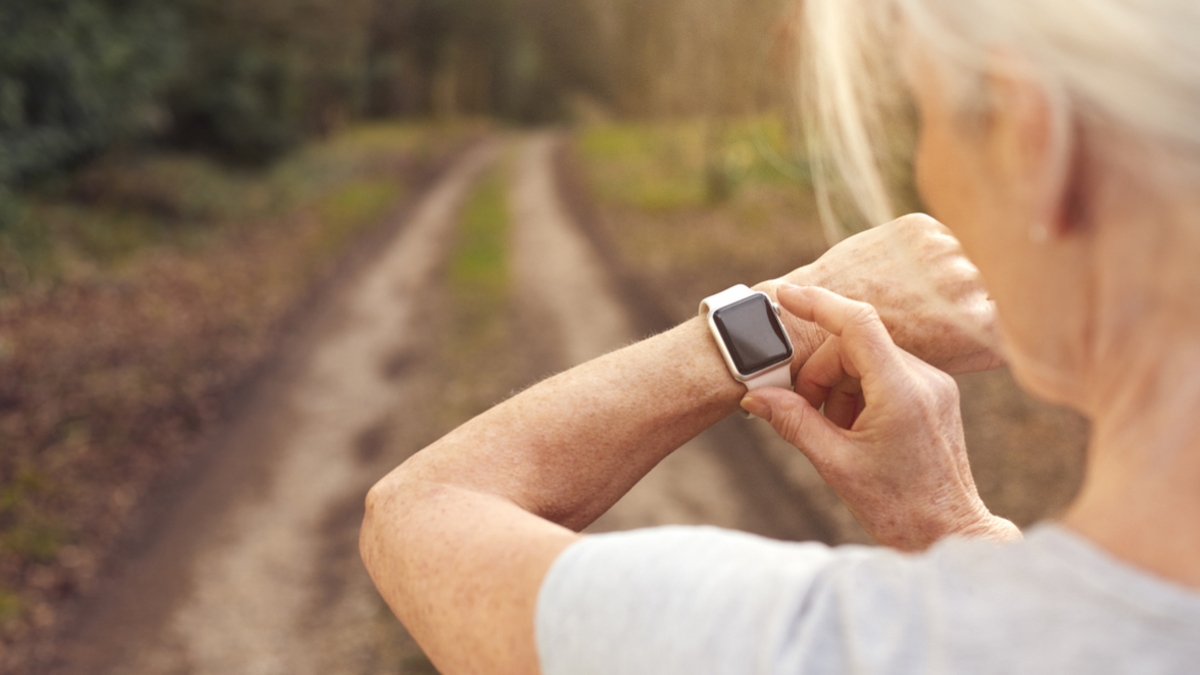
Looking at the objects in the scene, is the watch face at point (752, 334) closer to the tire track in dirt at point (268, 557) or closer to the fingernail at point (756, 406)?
the fingernail at point (756, 406)

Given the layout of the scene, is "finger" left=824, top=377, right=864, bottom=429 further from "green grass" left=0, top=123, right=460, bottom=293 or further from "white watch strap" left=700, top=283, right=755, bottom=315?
"green grass" left=0, top=123, right=460, bottom=293

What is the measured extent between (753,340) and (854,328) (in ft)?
0.80

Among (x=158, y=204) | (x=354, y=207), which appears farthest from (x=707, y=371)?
(x=354, y=207)

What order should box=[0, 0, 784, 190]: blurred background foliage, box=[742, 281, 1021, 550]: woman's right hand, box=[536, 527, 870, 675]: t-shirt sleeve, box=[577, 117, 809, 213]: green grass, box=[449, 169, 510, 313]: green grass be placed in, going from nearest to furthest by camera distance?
box=[536, 527, 870, 675]: t-shirt sleeve
box=[742, 281, 1021, 550]: woman's right hand
box=[0, 0, 784, 190]: blurred background foliage
box=[449, 169, 510, 313]: green grass
box=[577, 117, 809, 213]: green grass

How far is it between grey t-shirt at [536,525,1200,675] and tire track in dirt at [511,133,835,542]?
157cm

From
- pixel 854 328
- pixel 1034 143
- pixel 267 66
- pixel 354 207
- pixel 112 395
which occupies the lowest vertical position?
pixel 354 207

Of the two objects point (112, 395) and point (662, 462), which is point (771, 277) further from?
point (112, 395)

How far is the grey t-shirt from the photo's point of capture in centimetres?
64

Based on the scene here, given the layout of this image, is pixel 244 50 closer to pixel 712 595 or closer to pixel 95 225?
pixel 95 225

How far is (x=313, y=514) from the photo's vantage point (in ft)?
18.7

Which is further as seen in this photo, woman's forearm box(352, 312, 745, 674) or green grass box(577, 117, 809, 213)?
green grass box(577, 117, 809, 213)

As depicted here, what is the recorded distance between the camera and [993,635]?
2.19ft

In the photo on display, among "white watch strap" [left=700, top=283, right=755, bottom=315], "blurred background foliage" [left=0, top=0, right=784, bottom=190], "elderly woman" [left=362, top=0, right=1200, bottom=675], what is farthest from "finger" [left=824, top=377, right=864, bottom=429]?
"blurred background foliage" [left=0, top=0, right=784, bottom=190]

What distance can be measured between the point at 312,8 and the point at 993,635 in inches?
771
